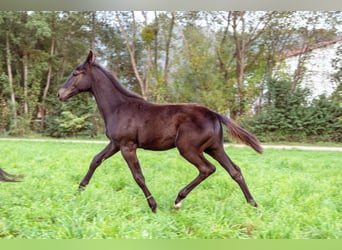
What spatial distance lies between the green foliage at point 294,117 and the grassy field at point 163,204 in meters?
1.44

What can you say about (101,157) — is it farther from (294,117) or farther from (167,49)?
(294,117)

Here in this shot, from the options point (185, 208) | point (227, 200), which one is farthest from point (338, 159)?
point (185, 208)

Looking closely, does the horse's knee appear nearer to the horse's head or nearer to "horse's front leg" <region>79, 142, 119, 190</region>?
"horse's front leg" <region>79, 142, 119, 190</region>

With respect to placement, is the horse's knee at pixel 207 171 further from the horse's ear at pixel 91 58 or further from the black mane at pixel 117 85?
the horse's ear at pixel 91 58

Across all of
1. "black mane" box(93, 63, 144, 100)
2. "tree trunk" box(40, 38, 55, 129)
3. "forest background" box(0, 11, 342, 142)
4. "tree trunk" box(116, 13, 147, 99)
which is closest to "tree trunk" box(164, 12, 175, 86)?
"forest background" box(0, 11, 342, 142)

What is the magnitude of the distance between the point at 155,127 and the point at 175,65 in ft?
10.7

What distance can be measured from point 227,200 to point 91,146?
8.57 ft

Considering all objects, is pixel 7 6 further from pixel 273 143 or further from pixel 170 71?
pixel 273 143

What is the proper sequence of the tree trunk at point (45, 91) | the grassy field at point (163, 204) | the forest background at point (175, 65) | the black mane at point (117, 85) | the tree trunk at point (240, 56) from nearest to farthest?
the grassy field at point (163, 204) < the black mane at point (117, 85) < the forest background at point (175, 65) < the tree trunk at point (240, 56) < the tree trunk at point (45, 91)

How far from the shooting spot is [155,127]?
243 cm

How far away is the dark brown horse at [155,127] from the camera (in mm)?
2400

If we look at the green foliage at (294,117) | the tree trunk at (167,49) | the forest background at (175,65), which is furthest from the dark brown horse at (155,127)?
the tree trunk at (167,49)

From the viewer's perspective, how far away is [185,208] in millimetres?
2383

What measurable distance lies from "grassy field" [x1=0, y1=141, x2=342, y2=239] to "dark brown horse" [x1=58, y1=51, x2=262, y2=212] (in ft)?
0.69
